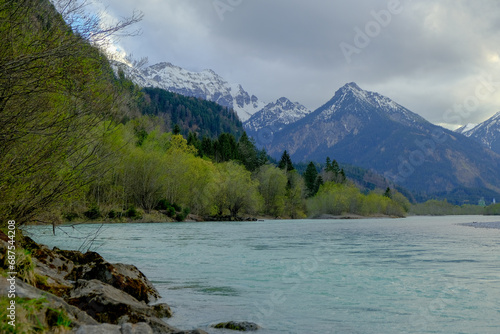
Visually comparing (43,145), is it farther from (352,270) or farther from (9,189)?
(352,270)

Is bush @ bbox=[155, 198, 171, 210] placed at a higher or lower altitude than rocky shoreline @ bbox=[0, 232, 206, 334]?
higher

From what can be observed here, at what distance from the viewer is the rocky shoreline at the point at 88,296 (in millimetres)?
5562

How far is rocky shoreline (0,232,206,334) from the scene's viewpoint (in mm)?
5562

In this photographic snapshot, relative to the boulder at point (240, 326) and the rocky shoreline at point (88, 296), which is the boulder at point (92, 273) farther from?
the boulder at point (240, 326)

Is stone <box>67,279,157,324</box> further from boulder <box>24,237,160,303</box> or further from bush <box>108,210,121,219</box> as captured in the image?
bush <box>108,210,121,219</box>

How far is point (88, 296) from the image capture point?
340 inches

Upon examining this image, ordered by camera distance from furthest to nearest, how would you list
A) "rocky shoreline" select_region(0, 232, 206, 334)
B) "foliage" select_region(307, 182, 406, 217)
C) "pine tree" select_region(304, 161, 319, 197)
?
"pine tree" select_region(304, 161, 319, 197)
"foliage" select_region(307, 182, 406, 217)
"rocky shoreline" select_region(0, 232, 206, 334)

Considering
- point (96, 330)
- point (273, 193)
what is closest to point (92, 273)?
point (96, 330)

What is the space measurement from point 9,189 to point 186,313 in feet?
16.7

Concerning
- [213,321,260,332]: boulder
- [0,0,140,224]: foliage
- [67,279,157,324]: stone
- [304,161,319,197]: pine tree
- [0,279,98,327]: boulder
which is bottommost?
[213,321,260,332]: boulder

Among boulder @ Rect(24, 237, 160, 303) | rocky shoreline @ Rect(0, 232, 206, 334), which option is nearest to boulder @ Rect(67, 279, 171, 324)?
rocky shoreline @ Rect(0, 232, 206, 334)

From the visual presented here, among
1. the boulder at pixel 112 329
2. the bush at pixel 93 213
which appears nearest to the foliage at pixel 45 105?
the boulder at pixel 112 329

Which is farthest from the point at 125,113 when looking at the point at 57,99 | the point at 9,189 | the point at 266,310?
the point at 266,310

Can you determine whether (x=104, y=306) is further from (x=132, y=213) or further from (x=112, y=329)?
(x=132, y=213)
